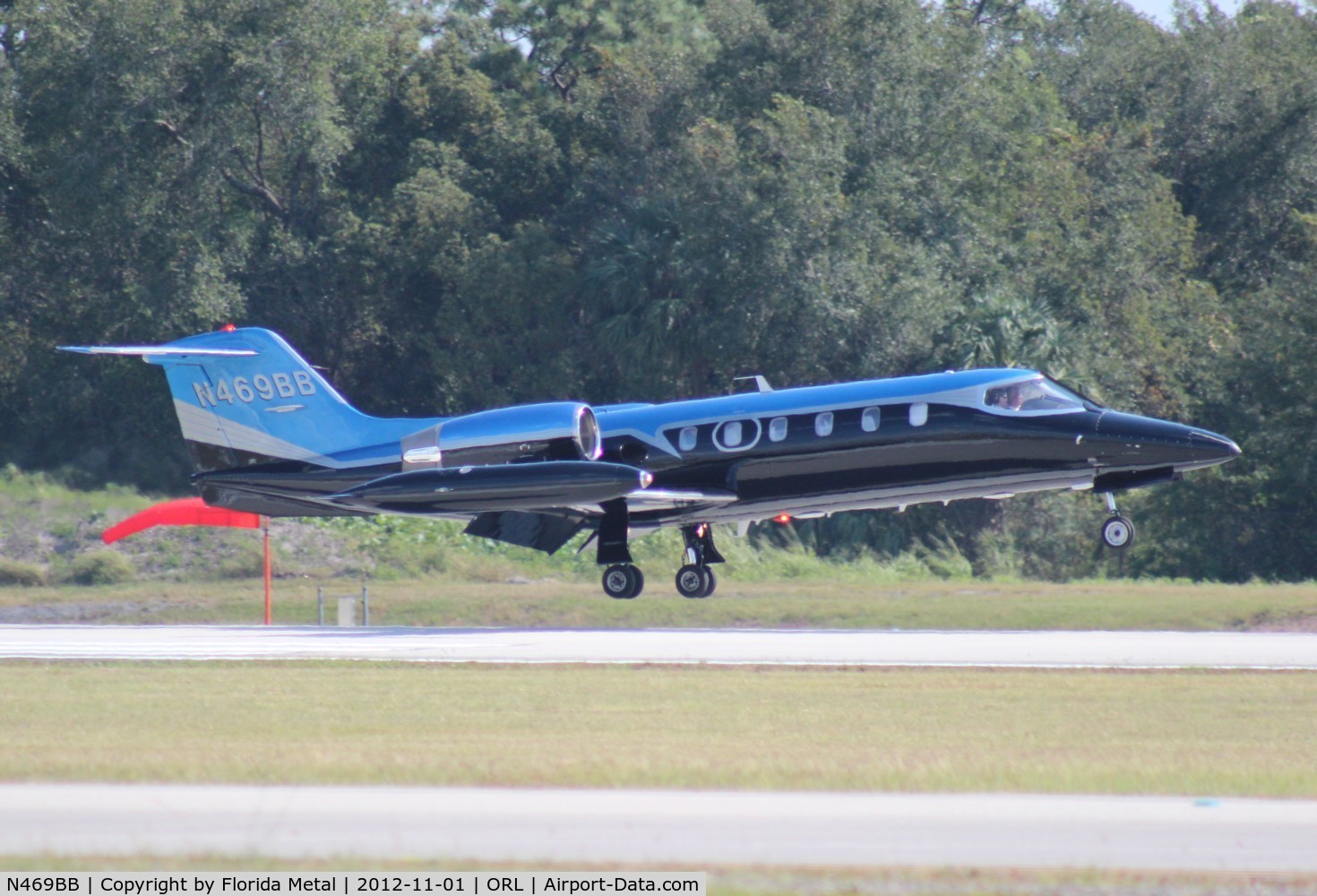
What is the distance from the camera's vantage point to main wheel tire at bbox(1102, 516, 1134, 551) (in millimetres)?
22250

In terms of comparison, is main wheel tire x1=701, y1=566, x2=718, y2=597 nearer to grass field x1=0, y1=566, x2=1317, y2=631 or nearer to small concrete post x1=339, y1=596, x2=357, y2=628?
grass field x1=0, y1=566, x2=1317, y2=631

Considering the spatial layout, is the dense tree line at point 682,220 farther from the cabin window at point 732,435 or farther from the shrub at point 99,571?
the shrub at point 99,571

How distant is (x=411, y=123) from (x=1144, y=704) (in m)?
36.8

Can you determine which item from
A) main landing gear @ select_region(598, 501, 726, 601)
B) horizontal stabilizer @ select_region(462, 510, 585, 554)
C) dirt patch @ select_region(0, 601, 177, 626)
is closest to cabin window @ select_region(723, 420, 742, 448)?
main landing gear @ select_region(598, 501, 726, 601)

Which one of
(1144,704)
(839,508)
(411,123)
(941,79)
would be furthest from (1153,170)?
(1144,704)

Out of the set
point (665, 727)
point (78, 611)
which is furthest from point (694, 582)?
point (665, 727)

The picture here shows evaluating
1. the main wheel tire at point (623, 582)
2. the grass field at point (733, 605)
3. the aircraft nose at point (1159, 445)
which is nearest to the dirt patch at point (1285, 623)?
the grass field at point (733, 605)

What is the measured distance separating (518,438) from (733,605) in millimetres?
4815

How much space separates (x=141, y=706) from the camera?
15117 mm

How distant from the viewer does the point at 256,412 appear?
25250mm

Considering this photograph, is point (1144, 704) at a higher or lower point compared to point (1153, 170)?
lower

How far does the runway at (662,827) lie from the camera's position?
8453mm

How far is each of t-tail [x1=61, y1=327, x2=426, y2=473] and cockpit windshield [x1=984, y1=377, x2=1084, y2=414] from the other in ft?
29.2

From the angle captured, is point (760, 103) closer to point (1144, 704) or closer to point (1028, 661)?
point (1028, 661)
